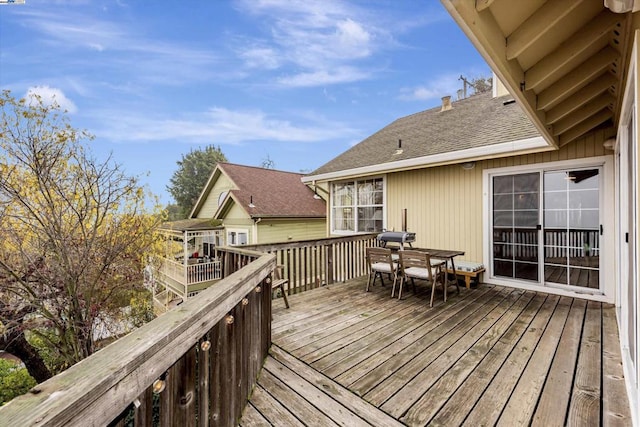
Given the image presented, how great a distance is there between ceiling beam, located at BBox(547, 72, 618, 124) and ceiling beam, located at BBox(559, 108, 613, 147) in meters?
0.86

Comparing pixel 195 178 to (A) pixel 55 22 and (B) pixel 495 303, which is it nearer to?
(A) pixel 55 22

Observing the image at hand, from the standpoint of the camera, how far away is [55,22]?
877cm

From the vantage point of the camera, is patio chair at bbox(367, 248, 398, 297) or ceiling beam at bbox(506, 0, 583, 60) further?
patio chair at bbox(367, 248, 398, 297)

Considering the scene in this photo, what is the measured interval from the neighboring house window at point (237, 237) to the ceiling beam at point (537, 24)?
1038cm

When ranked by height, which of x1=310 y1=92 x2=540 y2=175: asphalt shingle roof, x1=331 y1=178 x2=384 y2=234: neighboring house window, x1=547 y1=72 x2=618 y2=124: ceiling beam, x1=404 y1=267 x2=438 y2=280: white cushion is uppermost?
x1=310 y1=92 x2=540 y2=175: asphalt shingle roof

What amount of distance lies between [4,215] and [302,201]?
9.46 m

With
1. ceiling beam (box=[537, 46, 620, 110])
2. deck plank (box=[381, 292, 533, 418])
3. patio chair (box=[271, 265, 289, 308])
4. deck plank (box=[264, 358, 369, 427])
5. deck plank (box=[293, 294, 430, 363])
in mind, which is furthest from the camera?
patio chair (box=[271, 265, 289, 308])

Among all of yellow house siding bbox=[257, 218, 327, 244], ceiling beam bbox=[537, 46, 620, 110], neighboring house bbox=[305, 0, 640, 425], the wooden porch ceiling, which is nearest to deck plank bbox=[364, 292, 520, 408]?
neighboring house bbox=[305, 0, 640, 425]

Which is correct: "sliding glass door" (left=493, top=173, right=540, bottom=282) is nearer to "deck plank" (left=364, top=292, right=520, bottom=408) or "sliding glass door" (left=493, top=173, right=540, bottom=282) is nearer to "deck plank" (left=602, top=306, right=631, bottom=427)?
"deck plank" (left=364, top=292, right=520, bottom=408)

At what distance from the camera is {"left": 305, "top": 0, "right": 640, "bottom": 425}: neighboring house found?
75.7 inches

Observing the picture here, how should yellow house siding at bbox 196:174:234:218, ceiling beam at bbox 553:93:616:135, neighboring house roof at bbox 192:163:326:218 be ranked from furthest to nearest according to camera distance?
yellow house siding at bbox 196:174:234:218 < neighboring house roof at bbox 192:163:326:218 < ceiling beam at bbox 553:93:616:135

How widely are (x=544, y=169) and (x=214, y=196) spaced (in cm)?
1331

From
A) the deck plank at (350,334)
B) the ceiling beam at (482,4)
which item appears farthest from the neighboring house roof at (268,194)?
the ceiling beam at (482,4)

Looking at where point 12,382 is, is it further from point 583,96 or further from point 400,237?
point 583,96
